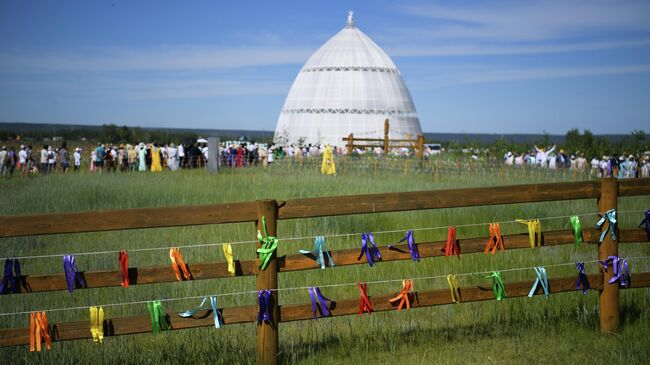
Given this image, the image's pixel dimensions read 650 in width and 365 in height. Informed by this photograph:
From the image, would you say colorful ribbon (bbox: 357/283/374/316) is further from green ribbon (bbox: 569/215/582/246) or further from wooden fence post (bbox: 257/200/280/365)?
green ribbon (bbox: 569/215/582/246)

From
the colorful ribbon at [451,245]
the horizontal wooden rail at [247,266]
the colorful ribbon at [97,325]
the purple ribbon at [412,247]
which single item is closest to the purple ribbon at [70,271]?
the horizontal wooden rail at [247,266]

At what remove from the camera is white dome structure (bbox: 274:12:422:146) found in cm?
6266

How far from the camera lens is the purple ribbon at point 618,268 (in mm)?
6633

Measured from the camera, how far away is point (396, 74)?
6756 cm

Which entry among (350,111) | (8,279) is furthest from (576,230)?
(350,111)

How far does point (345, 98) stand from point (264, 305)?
2290 inches

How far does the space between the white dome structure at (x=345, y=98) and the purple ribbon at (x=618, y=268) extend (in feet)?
179

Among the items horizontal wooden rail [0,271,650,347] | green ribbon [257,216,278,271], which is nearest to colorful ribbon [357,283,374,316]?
horizontal wooden rail [0,271,650,347]

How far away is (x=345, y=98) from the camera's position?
6306 cm

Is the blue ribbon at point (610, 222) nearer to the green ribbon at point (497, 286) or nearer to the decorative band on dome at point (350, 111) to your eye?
the green ribbon at point (497, 286)

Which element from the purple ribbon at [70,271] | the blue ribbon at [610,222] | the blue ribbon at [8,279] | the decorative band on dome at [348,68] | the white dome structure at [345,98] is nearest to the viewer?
the blue ribbon at [8,279]

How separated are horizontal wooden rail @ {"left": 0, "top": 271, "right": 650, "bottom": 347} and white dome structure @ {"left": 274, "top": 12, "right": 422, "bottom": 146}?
179 feet

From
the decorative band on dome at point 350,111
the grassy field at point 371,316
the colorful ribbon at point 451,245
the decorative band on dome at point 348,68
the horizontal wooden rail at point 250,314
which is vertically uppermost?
the decorative band on dome at point 348,68

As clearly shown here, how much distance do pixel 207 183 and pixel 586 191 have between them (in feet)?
51.9
